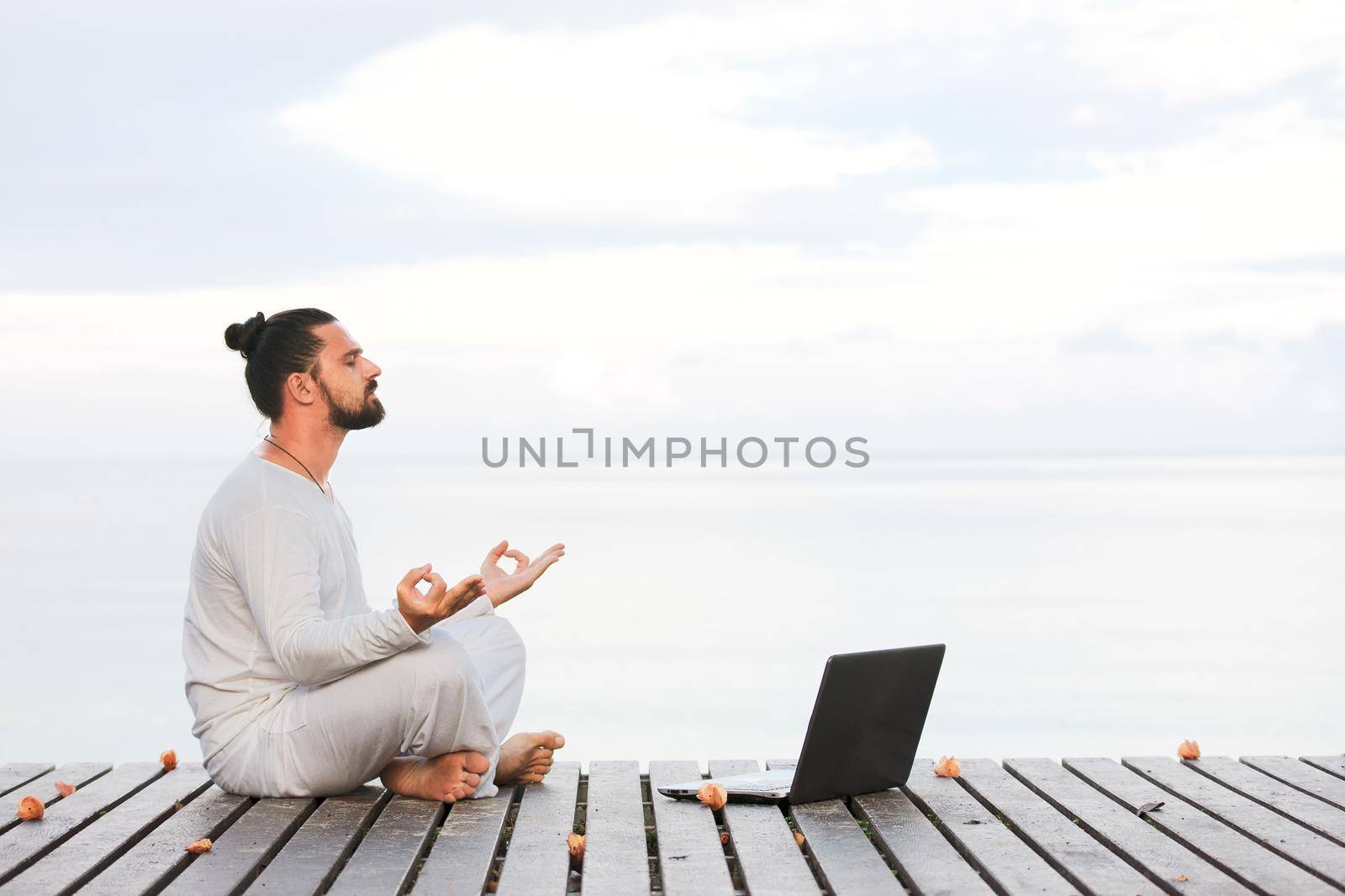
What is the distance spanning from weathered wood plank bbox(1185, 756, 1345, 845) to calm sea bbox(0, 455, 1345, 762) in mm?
2413

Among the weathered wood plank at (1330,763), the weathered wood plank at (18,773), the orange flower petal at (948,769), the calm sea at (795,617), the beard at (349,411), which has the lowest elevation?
the calm sea at (795,617)

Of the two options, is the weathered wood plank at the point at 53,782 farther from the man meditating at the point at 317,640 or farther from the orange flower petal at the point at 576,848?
the orange flower petal at the point at 576,848

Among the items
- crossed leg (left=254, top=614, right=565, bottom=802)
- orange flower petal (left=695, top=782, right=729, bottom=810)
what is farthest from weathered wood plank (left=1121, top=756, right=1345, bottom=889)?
crossed leg (left=254, top=614, right=565, bottom=802)

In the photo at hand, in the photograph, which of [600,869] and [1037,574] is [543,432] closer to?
[1037,574]

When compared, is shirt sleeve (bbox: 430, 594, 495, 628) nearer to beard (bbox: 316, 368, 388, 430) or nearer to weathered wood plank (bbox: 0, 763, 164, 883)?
beard (bbox: 316, 368, 388, 430)

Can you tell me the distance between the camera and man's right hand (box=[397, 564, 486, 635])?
3.18 metres

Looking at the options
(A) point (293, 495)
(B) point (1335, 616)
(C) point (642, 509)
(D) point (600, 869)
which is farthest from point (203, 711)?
(C) point (642, 509)

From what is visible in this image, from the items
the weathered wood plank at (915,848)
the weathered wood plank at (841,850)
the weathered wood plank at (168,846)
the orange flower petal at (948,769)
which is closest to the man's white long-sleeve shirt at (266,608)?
the weathered wood plank at (168,846)

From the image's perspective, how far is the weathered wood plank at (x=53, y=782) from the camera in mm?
3631

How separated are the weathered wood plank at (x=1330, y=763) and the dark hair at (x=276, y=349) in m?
2.75

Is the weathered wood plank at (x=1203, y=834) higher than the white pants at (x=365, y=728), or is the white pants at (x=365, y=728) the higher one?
the white pants at (x=365, y=728)

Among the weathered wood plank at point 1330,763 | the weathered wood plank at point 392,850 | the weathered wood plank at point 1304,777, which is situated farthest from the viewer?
the weathered wood plank at point 1330,763

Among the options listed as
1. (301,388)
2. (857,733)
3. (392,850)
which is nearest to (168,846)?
(392,850)

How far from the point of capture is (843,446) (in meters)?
38.8
